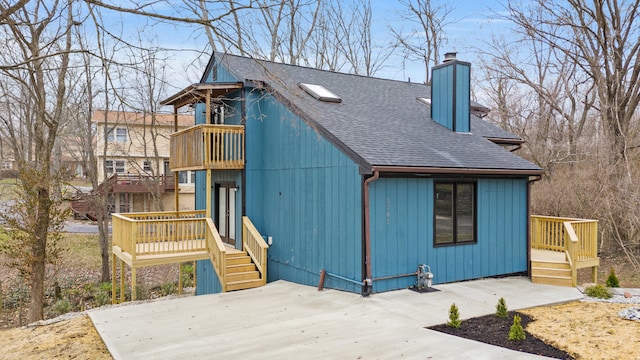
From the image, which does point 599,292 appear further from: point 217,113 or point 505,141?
point 217,113

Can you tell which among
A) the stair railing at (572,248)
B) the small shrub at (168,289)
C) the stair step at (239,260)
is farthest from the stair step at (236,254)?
the stair railing at (572,248)

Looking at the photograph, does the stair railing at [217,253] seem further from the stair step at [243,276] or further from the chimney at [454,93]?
the chimney at [454,93]

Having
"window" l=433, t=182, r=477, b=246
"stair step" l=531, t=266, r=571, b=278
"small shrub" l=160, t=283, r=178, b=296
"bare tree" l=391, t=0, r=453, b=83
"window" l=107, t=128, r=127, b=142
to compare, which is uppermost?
"bare tree" l=391, t=0, r=453, b=83

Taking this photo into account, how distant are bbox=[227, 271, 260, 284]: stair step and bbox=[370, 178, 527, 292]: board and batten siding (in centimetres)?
339

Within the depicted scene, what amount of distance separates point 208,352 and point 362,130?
18.5 feet

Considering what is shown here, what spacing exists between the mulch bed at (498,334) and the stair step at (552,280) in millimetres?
2809

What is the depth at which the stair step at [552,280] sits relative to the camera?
9125 mm

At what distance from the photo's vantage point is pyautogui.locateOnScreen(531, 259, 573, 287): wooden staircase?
921cm

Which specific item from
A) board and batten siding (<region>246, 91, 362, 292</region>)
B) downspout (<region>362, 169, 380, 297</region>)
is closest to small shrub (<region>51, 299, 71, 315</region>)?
board and batten siding (<region>246, 91, 362, 292</region>)

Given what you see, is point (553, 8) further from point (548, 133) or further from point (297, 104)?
point (297, 104)

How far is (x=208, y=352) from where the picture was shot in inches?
213

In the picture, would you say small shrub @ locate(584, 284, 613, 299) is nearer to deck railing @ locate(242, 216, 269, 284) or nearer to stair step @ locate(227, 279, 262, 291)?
deck railing @ locate(242, 216, 269, 284)

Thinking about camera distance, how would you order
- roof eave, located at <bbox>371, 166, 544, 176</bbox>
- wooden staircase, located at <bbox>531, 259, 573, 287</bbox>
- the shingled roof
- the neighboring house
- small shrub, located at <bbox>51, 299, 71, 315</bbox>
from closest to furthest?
roof eave, located at <bbox>371, 166, 544, 176</bbox> < the shingled roof < wooden staircase, located at <bbox>531, 259, 573, 287</bbox> < small shrub, located at <bbox>51, 299, 71, 315</bbox> < the neighboring house

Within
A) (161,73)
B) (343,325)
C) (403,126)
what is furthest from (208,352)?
(161,73)
